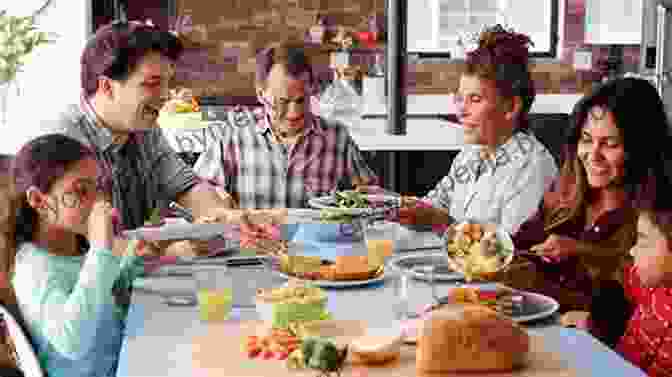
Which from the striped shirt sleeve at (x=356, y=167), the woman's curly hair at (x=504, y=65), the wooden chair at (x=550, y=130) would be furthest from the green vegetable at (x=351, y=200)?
the wooden chair at (x=550, y=130)

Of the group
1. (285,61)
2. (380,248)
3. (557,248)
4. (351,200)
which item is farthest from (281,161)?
(557,248)

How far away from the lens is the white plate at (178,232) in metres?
2.65

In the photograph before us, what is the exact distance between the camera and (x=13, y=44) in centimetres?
561

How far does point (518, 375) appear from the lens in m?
1.81

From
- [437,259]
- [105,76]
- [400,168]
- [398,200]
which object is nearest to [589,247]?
[437,259]

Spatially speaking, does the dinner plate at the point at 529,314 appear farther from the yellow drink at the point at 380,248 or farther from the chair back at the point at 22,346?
the chair back at the point at 22,346

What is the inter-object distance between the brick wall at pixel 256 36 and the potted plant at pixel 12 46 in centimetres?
309

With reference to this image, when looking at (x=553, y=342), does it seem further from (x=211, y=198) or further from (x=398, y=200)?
(x=211, y=198)

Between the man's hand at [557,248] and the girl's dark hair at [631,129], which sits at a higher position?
the girl's dark hair at [631,129]

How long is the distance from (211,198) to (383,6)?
551 centimetres

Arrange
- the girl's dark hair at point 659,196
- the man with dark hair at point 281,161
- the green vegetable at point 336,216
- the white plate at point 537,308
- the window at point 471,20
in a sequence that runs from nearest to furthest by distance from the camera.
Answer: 1. the white plate at point 537,308
2. the girl's dark hair at point 659,196
3. the green vegetable at point 336,216
4. the man with dark hair at point 281,161
5. the window at point 471,20

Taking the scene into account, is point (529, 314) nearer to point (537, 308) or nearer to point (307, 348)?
point (537, 308)

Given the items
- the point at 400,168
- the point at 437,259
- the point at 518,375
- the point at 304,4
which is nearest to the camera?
the point at 518,375

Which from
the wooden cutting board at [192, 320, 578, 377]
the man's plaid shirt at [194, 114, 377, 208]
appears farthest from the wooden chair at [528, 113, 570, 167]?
the wooden cutting board at [192, 320, 578, 377]
